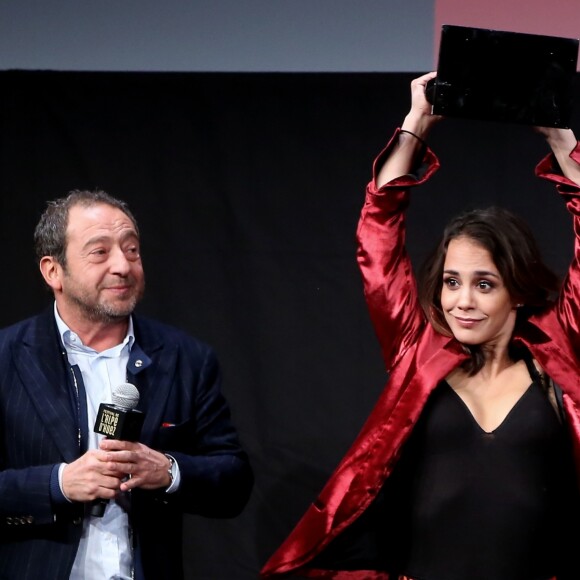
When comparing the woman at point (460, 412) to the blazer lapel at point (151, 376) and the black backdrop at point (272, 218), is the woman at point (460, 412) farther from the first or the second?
the black backdrop at point (272, 218)

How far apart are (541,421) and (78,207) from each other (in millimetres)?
1079

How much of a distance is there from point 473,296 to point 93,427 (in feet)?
2.66

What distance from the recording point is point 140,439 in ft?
7.59

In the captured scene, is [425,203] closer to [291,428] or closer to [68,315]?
[291,428]

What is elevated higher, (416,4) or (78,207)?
(416,4)

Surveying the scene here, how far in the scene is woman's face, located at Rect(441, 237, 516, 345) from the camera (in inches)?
89.4

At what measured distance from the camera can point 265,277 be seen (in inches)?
124

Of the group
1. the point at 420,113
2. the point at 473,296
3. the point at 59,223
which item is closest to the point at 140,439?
the point at 59,223

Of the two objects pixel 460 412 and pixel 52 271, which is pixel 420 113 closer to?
pixel 460 412

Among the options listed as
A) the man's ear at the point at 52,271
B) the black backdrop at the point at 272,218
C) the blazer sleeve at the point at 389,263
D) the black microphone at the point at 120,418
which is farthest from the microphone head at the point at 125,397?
the black backdrop at the point at 272,218

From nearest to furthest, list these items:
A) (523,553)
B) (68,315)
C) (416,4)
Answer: (523,553) → (68,315) → (416,4)

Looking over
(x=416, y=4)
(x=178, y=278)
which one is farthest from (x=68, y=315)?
(x=416, y=4)

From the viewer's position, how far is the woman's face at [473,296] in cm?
227

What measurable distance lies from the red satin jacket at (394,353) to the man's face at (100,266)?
0.50 m
